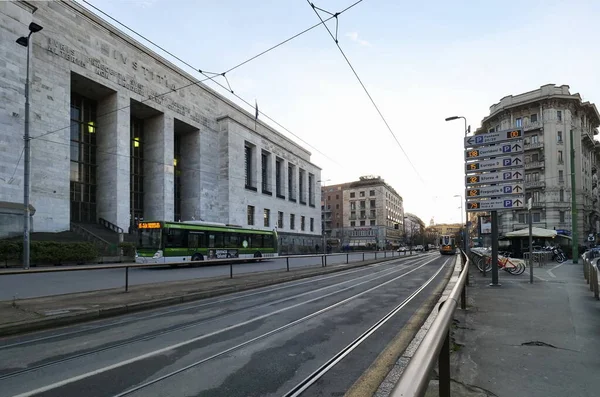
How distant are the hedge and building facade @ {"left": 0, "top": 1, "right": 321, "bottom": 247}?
348 cm

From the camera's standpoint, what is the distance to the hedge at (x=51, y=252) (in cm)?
2294

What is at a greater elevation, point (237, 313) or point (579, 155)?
point (579, 155)

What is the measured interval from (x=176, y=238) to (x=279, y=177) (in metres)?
41.4

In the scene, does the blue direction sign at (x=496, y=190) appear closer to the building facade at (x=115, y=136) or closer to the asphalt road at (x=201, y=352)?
the asphalt road at (x=201, y=352)

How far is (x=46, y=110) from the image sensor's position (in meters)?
31.4

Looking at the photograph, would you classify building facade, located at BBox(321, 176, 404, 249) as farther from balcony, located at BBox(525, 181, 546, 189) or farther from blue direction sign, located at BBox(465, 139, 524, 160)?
blue direction sign, located at BBox(465, 139, 524, 160)

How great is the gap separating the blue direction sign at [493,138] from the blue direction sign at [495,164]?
0.60m

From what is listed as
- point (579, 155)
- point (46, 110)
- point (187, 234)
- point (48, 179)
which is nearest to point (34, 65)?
point (46, 110)

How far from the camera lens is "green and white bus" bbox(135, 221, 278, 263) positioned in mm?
24000

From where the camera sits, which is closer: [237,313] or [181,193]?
[237,313]

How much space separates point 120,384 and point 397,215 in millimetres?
124194

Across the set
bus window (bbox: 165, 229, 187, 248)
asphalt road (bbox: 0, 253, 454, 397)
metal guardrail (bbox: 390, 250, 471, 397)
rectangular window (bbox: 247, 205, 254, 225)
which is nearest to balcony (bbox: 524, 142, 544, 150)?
rectangular window (bbox: 247, 205, 254, 225)

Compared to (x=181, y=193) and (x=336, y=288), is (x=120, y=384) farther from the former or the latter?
(x=181, y=193)

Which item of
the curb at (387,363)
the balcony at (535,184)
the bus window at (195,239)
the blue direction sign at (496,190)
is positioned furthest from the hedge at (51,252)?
the balcony at (535,184)
